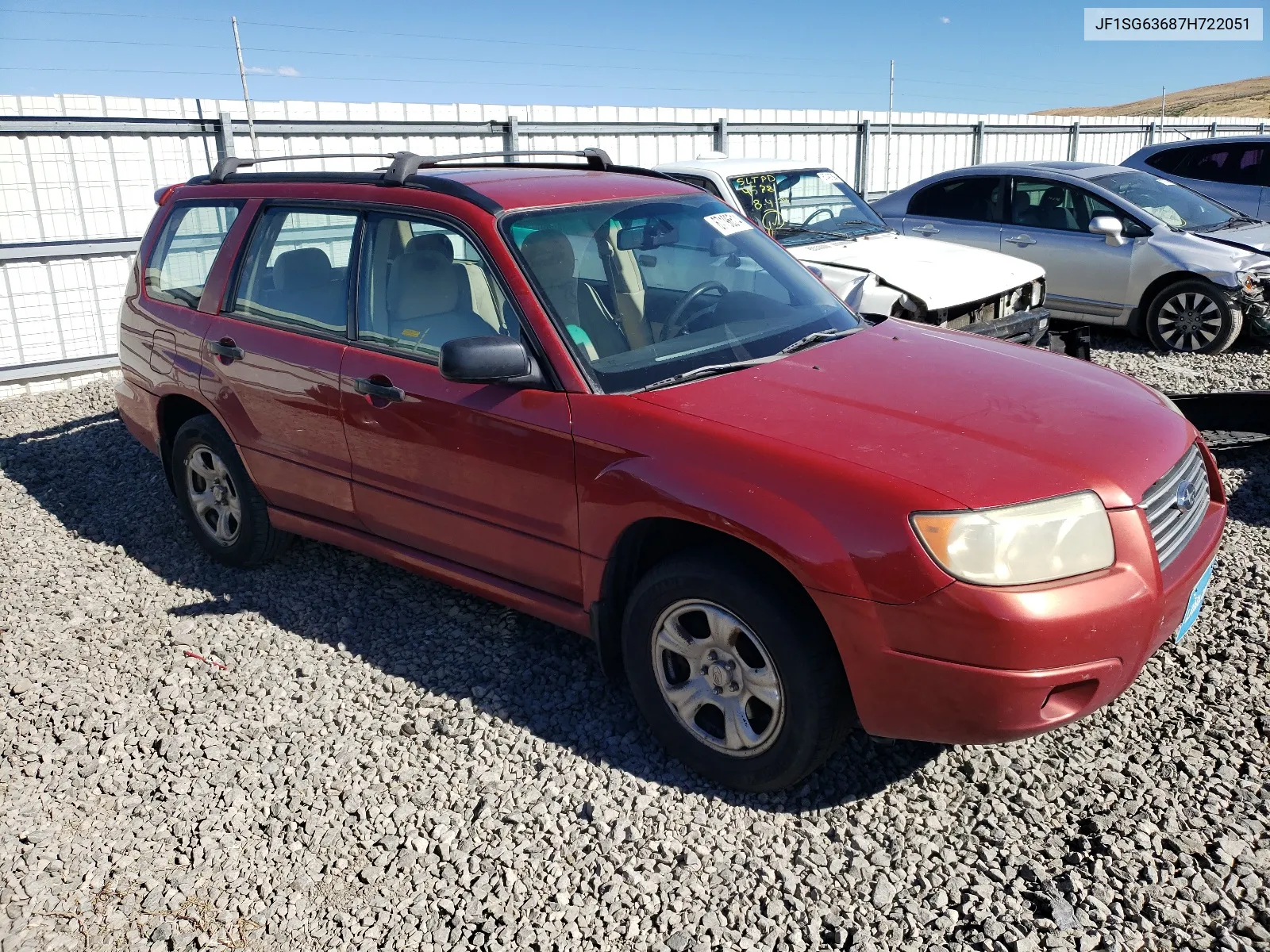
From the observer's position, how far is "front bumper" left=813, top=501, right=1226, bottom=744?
267cm

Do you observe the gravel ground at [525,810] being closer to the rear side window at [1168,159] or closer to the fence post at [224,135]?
the fence post at [224,135]

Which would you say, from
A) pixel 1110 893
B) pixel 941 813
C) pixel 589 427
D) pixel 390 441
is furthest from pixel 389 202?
pixel 1110 893

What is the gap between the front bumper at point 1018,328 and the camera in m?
6.48

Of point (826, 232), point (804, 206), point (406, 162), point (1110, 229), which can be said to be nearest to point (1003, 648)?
point (406, 162)

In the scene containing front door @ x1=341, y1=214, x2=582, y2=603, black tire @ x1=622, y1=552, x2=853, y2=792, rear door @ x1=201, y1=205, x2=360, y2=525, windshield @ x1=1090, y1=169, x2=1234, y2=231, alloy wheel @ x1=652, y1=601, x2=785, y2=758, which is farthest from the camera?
windshield @ x1=1090, y1=169, x2=1234, y2=231

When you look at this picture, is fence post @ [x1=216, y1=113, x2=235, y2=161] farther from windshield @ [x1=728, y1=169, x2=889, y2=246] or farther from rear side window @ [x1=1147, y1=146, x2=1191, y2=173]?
rear side window @ [x1=1147, y1=146, x2=1191, y2=173]

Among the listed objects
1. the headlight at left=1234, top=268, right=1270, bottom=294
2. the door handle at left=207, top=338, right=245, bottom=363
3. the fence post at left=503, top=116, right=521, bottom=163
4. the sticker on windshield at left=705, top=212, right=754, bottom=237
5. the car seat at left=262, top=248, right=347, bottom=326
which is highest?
the fence post at left=503, top=116, right=521, bottom=163

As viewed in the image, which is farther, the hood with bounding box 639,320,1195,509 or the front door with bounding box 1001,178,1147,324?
the front door with bounding box 1001,178,1147,324

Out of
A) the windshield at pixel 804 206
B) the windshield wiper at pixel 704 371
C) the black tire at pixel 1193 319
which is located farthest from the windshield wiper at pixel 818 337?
the black tire at pixel 1193 319

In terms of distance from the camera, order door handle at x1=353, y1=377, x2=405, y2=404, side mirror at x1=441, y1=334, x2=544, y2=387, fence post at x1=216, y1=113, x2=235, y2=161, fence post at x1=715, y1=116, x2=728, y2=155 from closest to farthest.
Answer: side mirror at x1=441, y1=334, x2=544, y2=387, door handle at x1=353, y1=377, x2=405, y2=404, fence post at x1=216, y1=113, x2=235, y2=161, fence post at x1=715, y1=116, x2=728, y2=155

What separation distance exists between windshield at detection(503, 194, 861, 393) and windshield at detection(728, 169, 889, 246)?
351 centimetres

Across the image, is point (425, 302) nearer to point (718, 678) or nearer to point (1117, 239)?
point (718, 678)

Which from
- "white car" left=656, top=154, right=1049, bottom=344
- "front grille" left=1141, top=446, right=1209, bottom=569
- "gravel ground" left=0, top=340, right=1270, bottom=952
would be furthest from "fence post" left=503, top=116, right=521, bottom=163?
"front grille" left=1141, top=446, right=1209, bottom=569

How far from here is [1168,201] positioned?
9773mm
